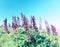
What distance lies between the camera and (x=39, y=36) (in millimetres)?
7246

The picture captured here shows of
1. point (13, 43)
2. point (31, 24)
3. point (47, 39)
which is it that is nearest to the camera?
point (13, 43)

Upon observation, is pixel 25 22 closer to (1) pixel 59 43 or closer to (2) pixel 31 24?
(2) pixel 31 24

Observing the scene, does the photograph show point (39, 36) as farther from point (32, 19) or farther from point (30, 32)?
point (32, 19)

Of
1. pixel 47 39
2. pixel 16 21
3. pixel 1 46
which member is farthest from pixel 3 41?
pixel 47 39

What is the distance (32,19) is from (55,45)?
131cm

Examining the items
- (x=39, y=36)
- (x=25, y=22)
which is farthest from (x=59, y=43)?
(x=25, y=22)

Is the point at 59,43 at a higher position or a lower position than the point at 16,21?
lower

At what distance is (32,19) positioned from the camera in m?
8.16

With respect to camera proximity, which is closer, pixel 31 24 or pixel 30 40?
pixel 30 40

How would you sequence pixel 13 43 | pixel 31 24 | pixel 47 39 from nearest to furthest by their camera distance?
pixel 13 43
pixel 47 39
pixel 31 24

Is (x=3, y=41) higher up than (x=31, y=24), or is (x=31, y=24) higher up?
(x=31, y=24)

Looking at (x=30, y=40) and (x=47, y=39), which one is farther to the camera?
(x=47, y=39)

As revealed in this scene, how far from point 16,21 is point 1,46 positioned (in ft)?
3.81

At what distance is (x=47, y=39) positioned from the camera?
24.3 ft
